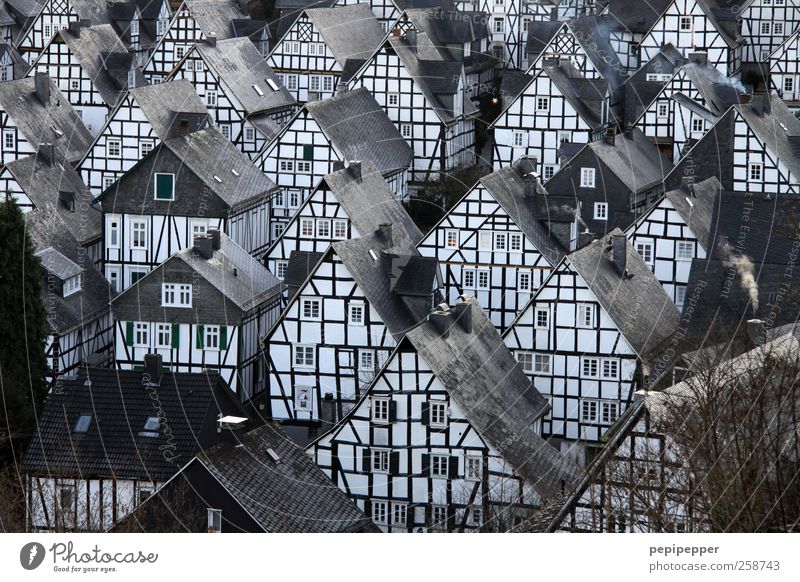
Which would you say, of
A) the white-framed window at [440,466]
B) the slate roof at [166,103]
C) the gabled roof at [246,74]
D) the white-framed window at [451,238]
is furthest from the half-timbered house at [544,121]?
the white-framed window at [440,466]

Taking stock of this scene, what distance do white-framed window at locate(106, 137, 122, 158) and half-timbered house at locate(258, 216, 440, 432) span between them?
46.7ft

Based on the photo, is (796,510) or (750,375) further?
(750,375)

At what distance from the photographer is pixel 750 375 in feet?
105

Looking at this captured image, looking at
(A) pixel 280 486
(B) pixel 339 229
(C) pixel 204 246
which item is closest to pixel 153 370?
(A) pixel 280 486

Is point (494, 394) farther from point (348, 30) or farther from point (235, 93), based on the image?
point (348, 30)

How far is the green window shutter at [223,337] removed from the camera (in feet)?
153

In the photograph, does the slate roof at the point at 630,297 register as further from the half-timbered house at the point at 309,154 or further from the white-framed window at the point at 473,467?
the half-timbered house at the point at 309,154

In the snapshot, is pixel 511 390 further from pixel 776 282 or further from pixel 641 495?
pixel 641 495

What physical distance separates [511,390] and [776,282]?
6883 millimetres

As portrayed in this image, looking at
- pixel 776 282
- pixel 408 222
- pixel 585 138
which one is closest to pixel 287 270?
pixel 408 222

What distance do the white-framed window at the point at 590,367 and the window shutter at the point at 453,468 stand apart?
5.77 m

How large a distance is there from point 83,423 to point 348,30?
33.0 meters

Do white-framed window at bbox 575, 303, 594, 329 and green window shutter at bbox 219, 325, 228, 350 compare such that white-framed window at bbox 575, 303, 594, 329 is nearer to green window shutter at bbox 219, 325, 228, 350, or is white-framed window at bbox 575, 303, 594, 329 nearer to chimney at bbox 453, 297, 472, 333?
chimney at bbox 453, 297, 472, 333

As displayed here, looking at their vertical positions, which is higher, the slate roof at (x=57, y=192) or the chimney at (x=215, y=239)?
the slate roof at (x=57, y=192)
